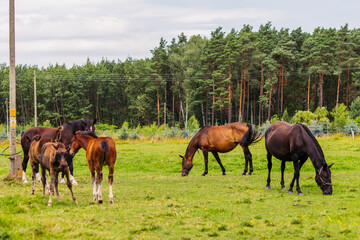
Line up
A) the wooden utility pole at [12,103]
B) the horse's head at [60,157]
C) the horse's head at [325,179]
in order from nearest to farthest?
the horse's head at [60,157] → the horse's head at [325,179] → the wooden utility pole at [12,103]

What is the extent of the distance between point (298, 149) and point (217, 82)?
56705 millimetres

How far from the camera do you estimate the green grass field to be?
7547 millimetres

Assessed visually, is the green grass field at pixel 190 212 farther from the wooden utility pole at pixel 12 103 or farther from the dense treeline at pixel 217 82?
the dense treeline at pixel 217 82

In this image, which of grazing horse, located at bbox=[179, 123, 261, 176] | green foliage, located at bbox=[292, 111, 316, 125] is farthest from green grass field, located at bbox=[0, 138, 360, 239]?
green foliage, located at bbox=[292, 111, 316, 125]

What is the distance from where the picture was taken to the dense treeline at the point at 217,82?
6869cm

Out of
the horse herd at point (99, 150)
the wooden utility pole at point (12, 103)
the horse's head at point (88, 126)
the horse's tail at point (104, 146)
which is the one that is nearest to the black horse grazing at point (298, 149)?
the horse herd at point (99, 150)

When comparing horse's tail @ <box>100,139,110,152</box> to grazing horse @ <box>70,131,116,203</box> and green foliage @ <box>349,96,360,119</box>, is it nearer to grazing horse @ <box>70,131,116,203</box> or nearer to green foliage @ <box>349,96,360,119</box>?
grazing horse @ <box>70,131,116,203</box>

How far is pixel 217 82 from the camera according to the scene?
6844 centimetres

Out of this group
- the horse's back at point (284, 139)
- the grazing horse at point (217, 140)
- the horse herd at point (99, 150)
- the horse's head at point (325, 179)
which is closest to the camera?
the horse herd at point (99, 150)

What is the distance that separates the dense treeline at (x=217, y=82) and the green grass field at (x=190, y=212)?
53134mm

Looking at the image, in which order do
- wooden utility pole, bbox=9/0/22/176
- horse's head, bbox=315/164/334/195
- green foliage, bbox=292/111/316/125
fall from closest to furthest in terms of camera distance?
1. horse's head, bbox=315/164/334/195
2. wooden utility pole, bbox=9/0/22/176
3. green foliage, bbox=292/111/316/125

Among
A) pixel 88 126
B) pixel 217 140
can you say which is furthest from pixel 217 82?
pixel 88 126

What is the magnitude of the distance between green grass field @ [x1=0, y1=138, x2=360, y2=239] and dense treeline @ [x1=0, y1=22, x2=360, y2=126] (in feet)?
174

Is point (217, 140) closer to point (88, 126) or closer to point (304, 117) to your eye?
point (88, 126)
